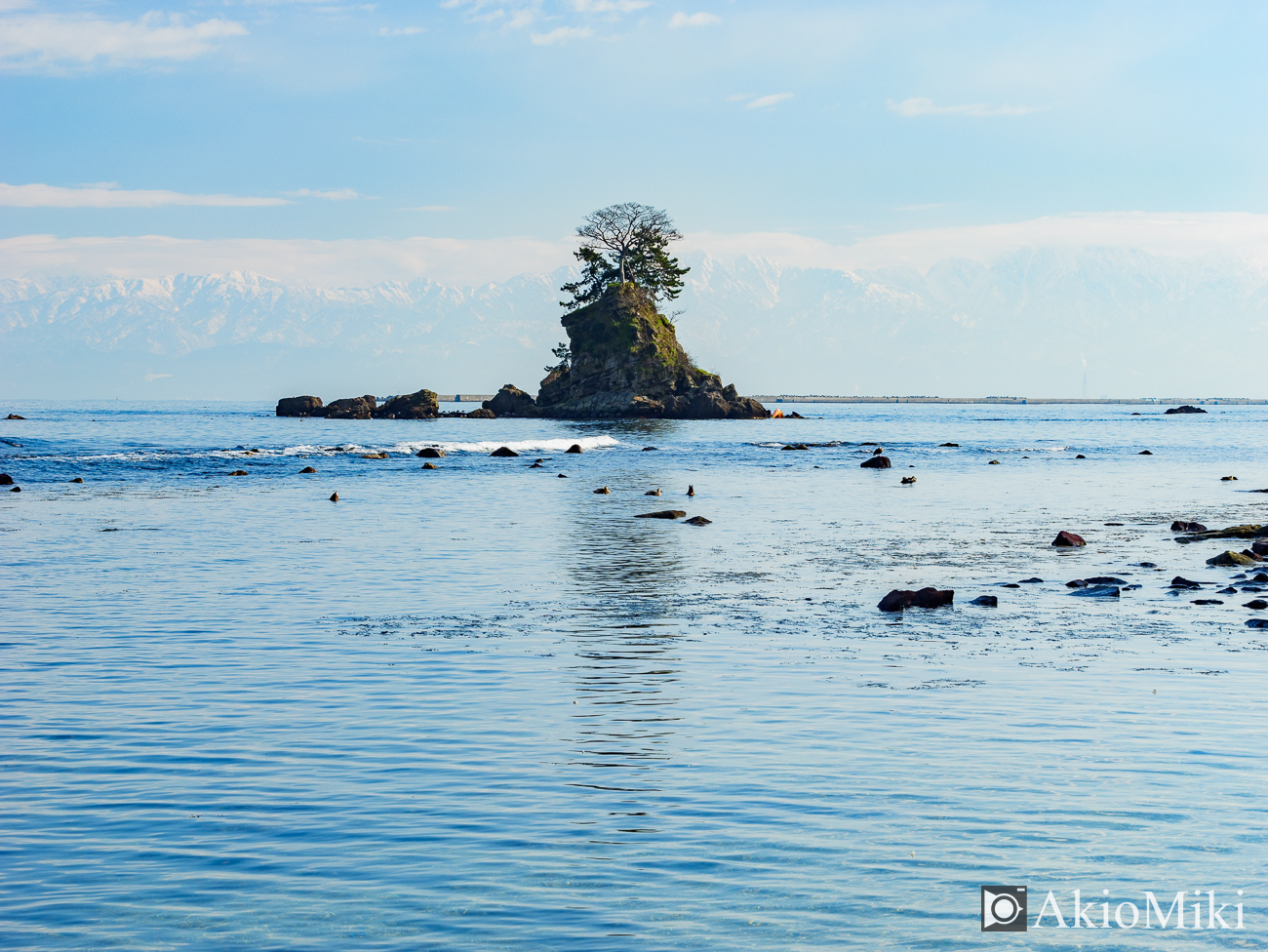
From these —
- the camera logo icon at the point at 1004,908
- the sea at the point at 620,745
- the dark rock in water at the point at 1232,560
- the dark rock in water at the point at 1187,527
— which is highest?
the dark rock in water at the point at 1187,527

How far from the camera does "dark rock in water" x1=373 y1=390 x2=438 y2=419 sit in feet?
535

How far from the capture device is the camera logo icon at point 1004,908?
7.92 meters

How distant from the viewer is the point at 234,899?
821 centimetres

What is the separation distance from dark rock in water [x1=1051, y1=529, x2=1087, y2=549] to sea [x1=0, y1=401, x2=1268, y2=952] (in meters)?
0.73

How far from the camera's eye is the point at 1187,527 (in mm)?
33594

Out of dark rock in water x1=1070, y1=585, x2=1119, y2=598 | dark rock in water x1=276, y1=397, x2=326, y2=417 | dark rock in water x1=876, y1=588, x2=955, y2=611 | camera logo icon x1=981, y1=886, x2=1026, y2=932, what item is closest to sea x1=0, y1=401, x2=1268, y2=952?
camera logo icon x1=981, y1=886, x2=1026, y2=932

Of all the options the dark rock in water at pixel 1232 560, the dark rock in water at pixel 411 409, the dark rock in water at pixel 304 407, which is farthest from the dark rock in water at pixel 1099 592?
the dark rock in water at pixel 304 407

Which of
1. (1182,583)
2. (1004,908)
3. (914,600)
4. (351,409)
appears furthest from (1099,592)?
(351,409)

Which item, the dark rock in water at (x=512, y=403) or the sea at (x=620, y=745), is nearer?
the sea at (x=620, y=745)

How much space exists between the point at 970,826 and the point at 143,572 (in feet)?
68.6

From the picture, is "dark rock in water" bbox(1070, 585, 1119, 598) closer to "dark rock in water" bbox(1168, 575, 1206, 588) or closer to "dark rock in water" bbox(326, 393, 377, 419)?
"dark rock in water" bbox(1168, 575, 1206, 588)

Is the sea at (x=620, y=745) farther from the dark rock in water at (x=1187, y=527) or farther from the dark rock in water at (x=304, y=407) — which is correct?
the dark rock in water at (x=304, y=407)

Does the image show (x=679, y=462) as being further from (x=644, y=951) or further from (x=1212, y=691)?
(x=644, y=951)

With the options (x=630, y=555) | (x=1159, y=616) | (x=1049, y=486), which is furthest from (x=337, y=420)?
(x=1159, y=616)
